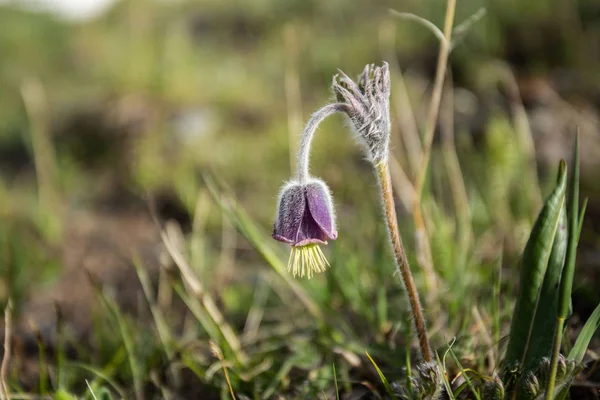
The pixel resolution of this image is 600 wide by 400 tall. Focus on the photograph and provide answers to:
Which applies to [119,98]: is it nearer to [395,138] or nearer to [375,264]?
[395,138]

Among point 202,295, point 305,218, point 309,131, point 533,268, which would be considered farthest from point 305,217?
point 202,295

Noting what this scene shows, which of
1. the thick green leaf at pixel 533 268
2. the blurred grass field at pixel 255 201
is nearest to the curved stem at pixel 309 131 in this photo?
the blurred grass field at pixel 255 201

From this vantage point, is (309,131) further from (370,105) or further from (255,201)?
(255,201)

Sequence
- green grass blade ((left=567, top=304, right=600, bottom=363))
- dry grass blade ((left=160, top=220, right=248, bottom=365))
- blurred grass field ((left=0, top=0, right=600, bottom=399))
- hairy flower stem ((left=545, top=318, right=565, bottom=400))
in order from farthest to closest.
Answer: blurred grass field ((left=0, top=0, right=600, bottom=399))
dry grass blade ((left=160, top=220, right=248, bottom=365))
green grass blade ((left=567, top=304, right=600, bottom=363))
hairy flower stem ((left=545, top=318, right=565, bottom=400))

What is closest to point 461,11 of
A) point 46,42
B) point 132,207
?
point 132,207

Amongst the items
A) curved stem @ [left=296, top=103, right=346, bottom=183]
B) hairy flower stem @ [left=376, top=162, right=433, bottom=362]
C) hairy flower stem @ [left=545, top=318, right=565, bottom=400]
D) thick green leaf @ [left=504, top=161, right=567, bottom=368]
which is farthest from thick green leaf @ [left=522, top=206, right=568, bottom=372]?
curved stem @ [left=296, top=103, right=346, bottom=183]

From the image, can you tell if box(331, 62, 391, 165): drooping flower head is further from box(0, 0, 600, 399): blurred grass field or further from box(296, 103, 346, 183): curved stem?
box(0, 0, 600, 399): blurred grass field
